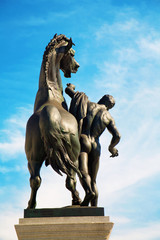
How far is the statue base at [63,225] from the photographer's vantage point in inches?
215

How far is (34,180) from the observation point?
19.0 ft

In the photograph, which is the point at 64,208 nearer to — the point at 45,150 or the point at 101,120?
the point at 45,150

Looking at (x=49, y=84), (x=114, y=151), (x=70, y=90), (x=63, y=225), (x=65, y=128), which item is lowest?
(x=63, y=225)

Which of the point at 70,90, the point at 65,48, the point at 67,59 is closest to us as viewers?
the point at 65,48

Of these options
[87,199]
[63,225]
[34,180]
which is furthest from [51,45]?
[63,225]

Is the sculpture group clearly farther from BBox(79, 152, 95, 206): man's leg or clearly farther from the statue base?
the statue base

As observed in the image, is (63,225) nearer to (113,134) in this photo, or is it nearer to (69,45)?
(113,134)

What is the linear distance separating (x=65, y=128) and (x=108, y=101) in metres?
1.56

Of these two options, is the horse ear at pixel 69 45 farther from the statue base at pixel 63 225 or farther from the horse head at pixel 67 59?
the statue base at pixel 63 225

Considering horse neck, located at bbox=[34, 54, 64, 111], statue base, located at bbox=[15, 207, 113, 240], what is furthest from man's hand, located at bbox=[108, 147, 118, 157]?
statue base, located at bbox=[15, 207, 113, 240]

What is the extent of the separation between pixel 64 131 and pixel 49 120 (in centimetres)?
34

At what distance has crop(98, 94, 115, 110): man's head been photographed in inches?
282

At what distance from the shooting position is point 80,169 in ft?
20.4

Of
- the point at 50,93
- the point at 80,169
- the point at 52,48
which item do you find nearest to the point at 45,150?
the point at 80,169
